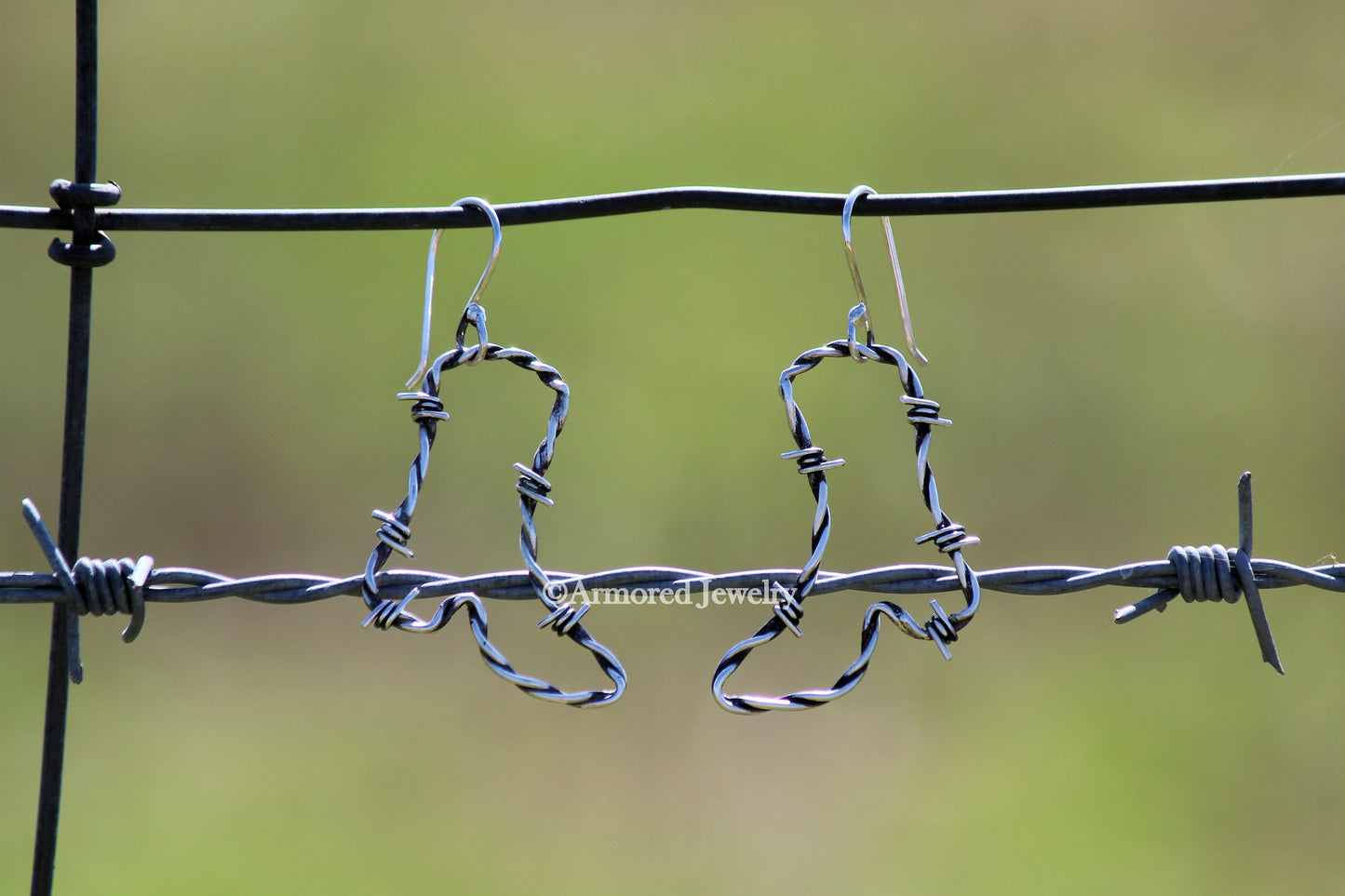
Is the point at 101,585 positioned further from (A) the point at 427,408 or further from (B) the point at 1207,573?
(B) the point at 1207,573

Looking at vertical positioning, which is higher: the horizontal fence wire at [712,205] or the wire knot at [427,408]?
the horizontal fence wire at [712,205]

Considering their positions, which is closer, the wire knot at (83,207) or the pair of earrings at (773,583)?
the pair of earrings at (773,583)

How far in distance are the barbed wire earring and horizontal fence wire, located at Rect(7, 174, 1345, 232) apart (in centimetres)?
7

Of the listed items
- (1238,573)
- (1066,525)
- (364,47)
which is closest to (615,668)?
(1238,573)

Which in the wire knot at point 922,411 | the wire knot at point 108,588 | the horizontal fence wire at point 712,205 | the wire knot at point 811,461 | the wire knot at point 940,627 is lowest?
the wire knot at point 940,627

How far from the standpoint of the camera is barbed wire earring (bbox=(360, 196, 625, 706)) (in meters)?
1.01

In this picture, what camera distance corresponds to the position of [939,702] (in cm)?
416

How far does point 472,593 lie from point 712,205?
1.44ft

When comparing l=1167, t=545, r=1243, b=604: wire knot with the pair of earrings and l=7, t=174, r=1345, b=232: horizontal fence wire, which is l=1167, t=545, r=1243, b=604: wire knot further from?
l=7, t=174, r=1345, b=232: horizontal fence wire

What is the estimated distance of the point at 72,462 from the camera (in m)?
1.11

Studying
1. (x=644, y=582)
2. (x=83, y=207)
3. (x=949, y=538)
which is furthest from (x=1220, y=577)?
(x=83, y=207)

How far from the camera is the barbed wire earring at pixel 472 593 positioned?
39.9 inches

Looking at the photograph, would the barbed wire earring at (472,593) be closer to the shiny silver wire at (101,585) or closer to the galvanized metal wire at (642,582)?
the galvanized metal wire at (642,582)

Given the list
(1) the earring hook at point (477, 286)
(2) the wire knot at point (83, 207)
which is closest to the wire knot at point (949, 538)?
(1) the earring hook at point (477, 286)
